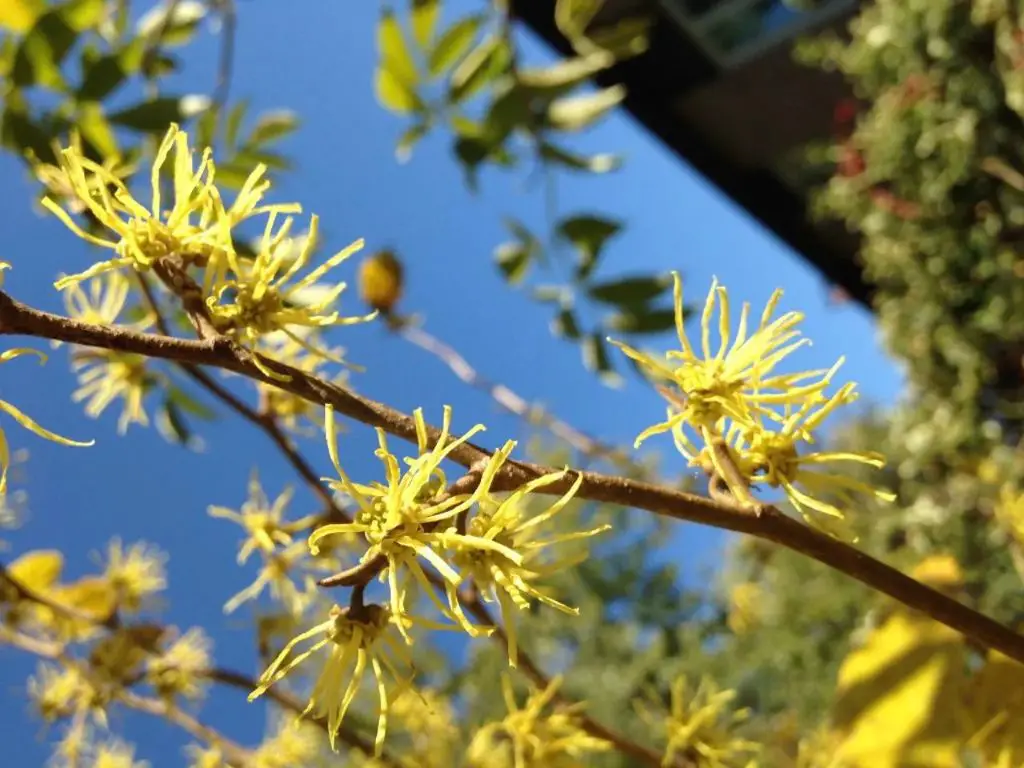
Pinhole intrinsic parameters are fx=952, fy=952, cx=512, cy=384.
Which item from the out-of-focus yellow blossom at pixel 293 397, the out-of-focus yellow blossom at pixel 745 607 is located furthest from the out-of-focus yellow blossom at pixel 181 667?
the out-of-focus yellow blossom at pixel 745 607

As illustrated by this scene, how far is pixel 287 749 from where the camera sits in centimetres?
60

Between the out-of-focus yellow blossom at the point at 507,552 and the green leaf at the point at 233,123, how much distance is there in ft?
1.49

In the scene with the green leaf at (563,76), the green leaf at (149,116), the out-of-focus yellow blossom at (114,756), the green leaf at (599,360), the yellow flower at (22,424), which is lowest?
the out-of-focus yellow blossom at (114,756)

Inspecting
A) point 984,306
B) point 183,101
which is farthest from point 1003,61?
point 183,101

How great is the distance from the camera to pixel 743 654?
1.35 metres

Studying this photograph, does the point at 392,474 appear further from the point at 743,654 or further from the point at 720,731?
the point at 743,654

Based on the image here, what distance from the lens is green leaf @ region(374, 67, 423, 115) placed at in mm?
685

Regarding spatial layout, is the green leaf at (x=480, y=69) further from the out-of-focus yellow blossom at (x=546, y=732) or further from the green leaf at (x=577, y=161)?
the out-of-focus yellow blossom at (x=546, y=732)

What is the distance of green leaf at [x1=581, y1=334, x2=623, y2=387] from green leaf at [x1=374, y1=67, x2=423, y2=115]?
220 mm

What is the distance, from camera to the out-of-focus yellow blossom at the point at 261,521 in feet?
1.21

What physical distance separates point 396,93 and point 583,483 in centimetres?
54

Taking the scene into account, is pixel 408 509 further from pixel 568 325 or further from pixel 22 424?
pixel 568 325

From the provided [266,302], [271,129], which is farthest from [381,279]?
[266,302]

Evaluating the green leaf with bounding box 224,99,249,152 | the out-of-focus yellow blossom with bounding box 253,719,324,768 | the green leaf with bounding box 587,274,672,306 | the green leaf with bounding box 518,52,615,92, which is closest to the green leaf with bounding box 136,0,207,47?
the green leaf with bounding box 224,99,249,152
